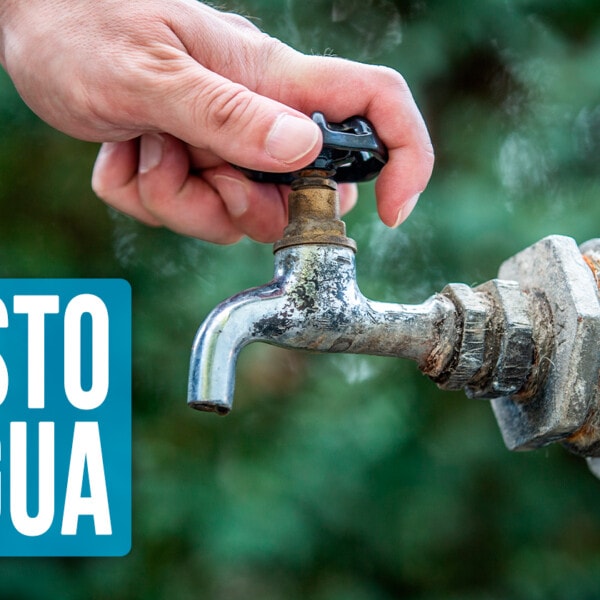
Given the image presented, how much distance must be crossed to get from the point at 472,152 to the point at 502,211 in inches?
4.6

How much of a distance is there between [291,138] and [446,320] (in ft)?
0.66

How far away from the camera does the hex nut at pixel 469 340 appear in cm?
84

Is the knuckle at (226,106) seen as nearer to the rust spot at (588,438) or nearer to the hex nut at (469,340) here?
the hex nut at (469,340)

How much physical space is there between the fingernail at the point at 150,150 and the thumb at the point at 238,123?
0.20m

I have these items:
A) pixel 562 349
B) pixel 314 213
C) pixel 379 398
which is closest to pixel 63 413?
pixel 379 398

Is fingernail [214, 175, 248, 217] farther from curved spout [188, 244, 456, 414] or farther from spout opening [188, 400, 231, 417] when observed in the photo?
spout opening [188, 400, 231, 417]

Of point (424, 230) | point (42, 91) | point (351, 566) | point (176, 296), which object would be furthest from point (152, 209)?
point (351, 566)

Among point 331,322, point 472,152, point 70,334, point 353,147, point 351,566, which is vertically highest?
point 472,152

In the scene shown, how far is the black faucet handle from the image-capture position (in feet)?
2.65

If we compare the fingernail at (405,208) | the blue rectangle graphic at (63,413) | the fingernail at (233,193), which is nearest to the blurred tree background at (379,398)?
the blue rectangle graphic at (63,413)

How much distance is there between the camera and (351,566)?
4.71 ft

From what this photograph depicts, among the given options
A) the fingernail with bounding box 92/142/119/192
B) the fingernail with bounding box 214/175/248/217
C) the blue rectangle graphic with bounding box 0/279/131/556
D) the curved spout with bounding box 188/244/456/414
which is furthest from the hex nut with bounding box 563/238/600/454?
the blue rectangle graphic with bounding box 0/279/131/556

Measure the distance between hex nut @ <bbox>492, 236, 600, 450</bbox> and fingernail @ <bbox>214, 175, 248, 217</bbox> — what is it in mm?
364

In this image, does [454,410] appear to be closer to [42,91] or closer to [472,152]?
[472,152]
